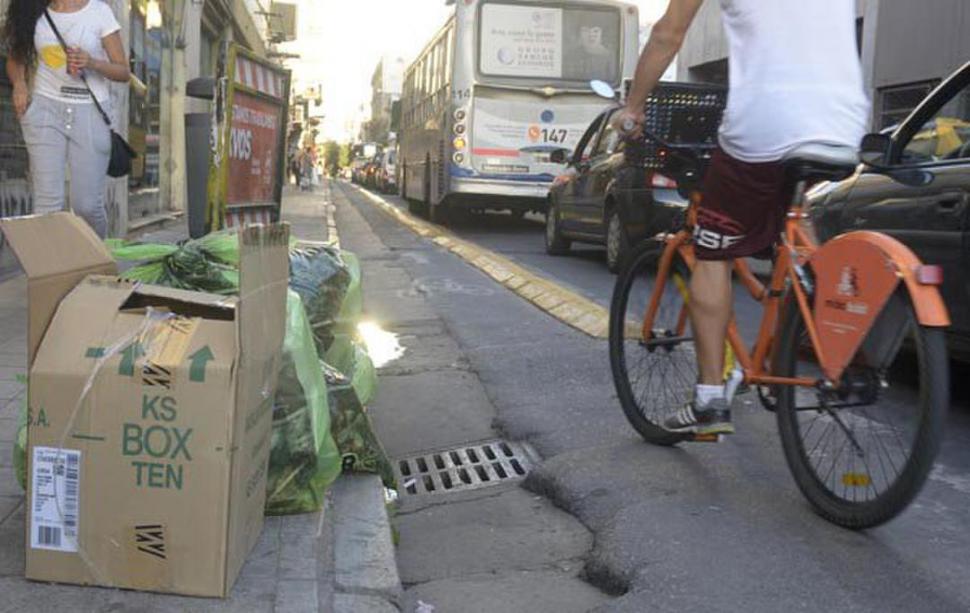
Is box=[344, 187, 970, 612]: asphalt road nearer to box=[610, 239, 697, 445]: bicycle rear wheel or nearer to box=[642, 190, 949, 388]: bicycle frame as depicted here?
box=[610, 239, 697, 445]: bicycle rear wheel

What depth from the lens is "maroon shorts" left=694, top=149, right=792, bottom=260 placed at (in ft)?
9.69

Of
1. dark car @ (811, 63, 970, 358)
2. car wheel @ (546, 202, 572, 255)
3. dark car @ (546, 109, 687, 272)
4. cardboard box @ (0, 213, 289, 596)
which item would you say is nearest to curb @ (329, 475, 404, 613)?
cardboard box @ (0, 213, 289, 596)

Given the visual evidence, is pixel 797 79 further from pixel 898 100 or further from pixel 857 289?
pixel 898 100

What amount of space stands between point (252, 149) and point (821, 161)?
14.2 feet

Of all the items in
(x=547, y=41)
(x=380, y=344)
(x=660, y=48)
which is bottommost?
(x=380, y=344)

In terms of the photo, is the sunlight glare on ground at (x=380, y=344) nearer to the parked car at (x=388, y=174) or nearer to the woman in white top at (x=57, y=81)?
the woman in white top at (x=57, y=81)

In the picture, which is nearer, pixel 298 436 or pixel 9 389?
pixel 298 436

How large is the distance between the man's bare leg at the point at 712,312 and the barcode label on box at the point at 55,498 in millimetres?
1844

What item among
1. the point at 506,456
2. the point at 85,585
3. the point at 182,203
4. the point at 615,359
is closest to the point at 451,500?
the point at 506,456

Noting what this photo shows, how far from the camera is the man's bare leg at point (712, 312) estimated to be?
3121 mm

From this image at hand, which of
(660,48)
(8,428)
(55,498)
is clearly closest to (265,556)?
(55,498)

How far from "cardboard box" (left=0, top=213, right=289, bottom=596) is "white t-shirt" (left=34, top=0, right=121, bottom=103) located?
2381 millimetres

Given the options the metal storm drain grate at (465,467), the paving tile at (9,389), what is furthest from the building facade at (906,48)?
the paving tile at (9,389)

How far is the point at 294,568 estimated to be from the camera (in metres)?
2.49
